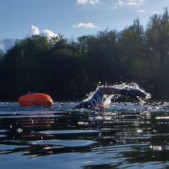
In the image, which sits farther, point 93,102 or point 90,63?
point 90,63

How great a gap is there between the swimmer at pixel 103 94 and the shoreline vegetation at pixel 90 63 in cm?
3201

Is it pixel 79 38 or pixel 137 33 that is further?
pixel 79 38

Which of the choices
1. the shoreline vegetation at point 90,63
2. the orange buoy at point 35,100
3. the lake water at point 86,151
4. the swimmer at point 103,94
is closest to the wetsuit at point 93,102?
the swimmer at point 103,94

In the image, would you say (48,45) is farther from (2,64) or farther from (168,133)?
(168,133)

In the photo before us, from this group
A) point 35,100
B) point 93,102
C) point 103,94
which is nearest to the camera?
point 93,102

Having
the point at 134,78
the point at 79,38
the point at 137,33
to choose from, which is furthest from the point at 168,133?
the point at 79,38

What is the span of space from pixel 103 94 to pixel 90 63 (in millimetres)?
49706

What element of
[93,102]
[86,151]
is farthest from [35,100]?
[86,151]

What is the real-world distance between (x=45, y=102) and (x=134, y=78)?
129ft

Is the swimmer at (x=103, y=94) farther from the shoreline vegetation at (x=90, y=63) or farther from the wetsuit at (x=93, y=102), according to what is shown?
the shoreline vegetation at (x=90, y=63)

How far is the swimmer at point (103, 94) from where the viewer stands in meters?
29.9

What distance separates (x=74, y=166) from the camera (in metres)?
7.29

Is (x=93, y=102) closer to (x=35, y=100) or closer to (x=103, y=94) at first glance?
(x=103, y=94)

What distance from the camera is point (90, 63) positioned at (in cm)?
8044
